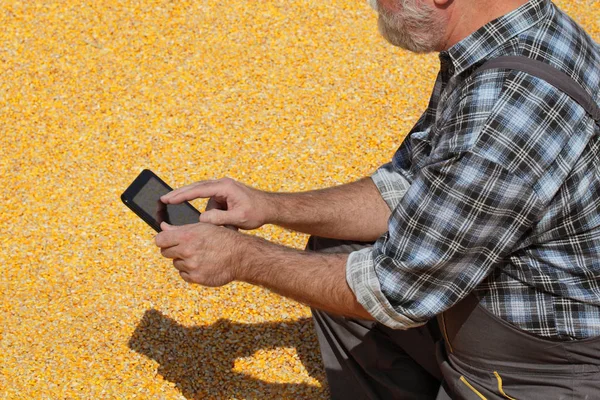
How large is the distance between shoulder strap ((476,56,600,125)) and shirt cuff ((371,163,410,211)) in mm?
807

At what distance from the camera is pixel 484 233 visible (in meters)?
1.98

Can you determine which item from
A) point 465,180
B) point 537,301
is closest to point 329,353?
point 537,301

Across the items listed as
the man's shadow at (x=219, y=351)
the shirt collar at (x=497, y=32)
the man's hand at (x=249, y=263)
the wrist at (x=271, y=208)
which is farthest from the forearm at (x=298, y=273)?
the man's shadow at (x=219, y=351)

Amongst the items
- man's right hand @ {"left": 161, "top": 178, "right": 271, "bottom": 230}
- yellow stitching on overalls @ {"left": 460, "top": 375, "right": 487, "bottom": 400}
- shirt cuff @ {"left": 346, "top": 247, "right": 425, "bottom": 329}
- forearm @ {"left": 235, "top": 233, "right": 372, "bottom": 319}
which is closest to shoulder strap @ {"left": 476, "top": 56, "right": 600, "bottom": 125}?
shirt cuff @ {"left": 346, "top": 247, "right": 425, "bottom": 329}

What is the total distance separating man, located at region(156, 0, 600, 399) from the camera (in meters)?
1.93

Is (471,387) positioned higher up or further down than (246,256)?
further down

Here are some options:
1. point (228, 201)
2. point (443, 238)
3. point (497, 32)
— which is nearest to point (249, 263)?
point (228, 201)

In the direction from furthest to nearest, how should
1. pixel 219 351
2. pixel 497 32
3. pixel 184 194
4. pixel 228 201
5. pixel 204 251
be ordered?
pixel 219 351, pixel 228 201, pixel 184 194, pixel 204 251, pixel 497 32

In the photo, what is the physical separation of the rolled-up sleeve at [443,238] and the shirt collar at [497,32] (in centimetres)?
30

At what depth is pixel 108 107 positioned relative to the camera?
4.20 m

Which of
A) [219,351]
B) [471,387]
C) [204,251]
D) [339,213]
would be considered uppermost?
[204,251]

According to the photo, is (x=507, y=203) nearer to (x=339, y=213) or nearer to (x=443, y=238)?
(x=443, y=238)

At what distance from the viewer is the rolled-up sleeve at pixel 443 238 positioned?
6.33 ft

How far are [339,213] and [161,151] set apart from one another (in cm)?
146
